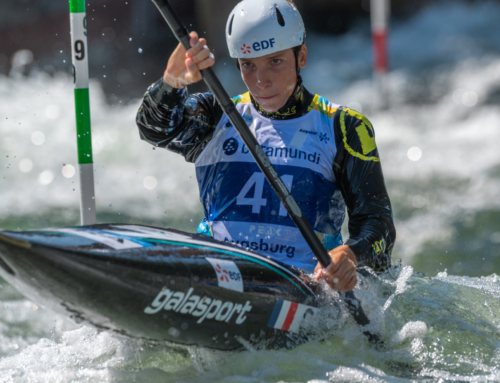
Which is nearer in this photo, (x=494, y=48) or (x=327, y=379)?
(x=327, y=379)

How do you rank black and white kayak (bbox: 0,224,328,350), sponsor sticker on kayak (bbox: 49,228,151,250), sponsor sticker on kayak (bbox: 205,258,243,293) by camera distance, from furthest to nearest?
sponsor sticker on kayak (bbox: 205,258,243,293) → sponsor sticker on kayak (bbox: 49,228,151,250) → black and white kayak (bbox: 0,224,328,350)

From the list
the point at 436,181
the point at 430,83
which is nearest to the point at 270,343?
the point at 436,181

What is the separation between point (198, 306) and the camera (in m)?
1.76

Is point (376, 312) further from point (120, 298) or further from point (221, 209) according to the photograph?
point (120, 298)

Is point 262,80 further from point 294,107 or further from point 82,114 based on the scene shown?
point 82,114

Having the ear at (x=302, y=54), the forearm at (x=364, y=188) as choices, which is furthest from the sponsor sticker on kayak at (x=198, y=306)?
the ear at (x=302, y=54)

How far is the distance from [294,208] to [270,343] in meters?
0.49

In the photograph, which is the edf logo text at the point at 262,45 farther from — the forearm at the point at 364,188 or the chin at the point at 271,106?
the forearm at the point at 364,188

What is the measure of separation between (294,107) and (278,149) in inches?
8.0

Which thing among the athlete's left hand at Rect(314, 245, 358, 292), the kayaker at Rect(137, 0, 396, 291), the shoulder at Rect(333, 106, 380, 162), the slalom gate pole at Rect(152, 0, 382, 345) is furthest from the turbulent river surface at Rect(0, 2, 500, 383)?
the shoulder at Rect(333, 106, 380, 162)

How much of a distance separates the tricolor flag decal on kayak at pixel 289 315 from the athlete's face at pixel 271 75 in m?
→ 0.87

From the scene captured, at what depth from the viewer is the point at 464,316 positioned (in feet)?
8.07

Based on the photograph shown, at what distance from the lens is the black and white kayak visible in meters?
1.58

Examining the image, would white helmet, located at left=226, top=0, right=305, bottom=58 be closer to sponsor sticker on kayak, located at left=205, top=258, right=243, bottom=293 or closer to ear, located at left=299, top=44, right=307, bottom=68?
ear, located at left=299, top=44, right=307, bottom=68
